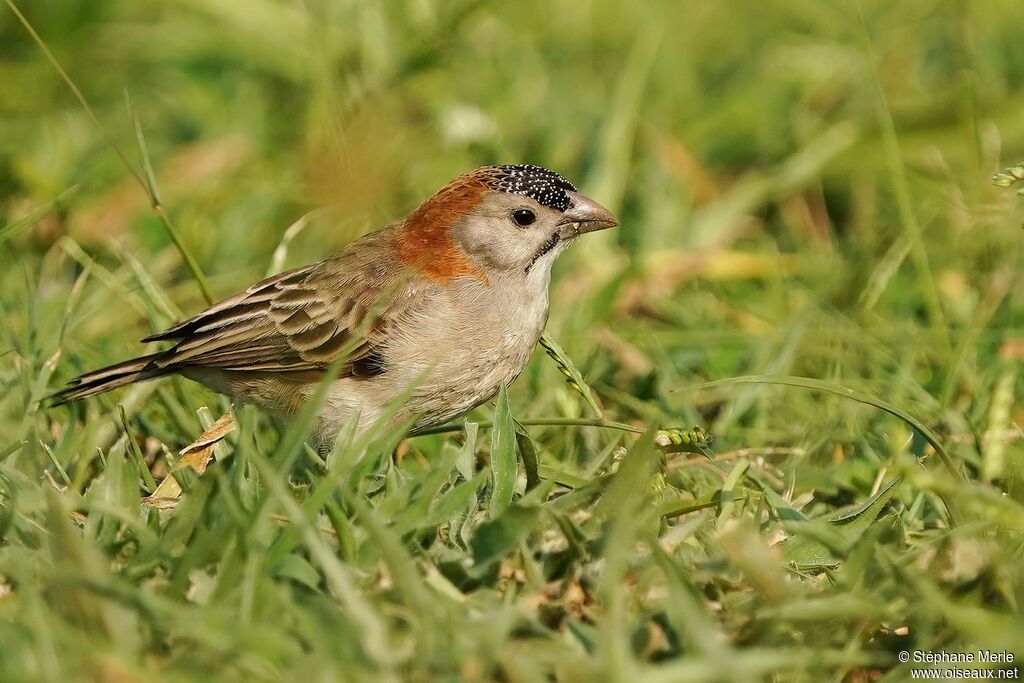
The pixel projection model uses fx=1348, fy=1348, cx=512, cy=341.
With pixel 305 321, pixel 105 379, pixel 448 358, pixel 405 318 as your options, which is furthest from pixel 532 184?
pixel 105 379

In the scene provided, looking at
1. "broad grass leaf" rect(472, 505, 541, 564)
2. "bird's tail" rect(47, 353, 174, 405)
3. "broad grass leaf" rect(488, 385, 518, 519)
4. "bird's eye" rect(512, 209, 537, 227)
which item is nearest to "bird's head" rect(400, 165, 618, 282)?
"bird's eye" rect(512, 209, 537, 227)

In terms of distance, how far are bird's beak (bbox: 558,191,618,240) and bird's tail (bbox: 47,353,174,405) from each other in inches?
63.9

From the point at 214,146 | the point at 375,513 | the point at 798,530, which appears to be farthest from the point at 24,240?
the point at 798,530

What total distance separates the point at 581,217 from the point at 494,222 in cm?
35

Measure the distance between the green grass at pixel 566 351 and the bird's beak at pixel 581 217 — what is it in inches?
24.3

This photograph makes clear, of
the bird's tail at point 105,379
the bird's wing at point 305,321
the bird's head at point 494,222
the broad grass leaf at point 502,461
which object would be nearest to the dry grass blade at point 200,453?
the bird's tail at point 105,379

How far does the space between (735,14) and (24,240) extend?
18.6ft

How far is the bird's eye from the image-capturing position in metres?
5.15

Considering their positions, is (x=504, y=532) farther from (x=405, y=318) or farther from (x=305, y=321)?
(x=305, y=321)

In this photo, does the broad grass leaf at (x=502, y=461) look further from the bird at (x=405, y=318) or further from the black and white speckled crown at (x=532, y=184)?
the black and white speckled crown at (x=532, y=184)

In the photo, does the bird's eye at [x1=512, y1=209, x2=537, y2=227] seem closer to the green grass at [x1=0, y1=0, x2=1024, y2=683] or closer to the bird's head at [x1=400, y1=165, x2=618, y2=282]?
the bird's head at [x1=400, y1=165, x2=618, y2=282]

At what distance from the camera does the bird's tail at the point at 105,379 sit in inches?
181

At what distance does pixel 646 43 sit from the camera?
7551 millimetres

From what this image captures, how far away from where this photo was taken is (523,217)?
5.16 metres
